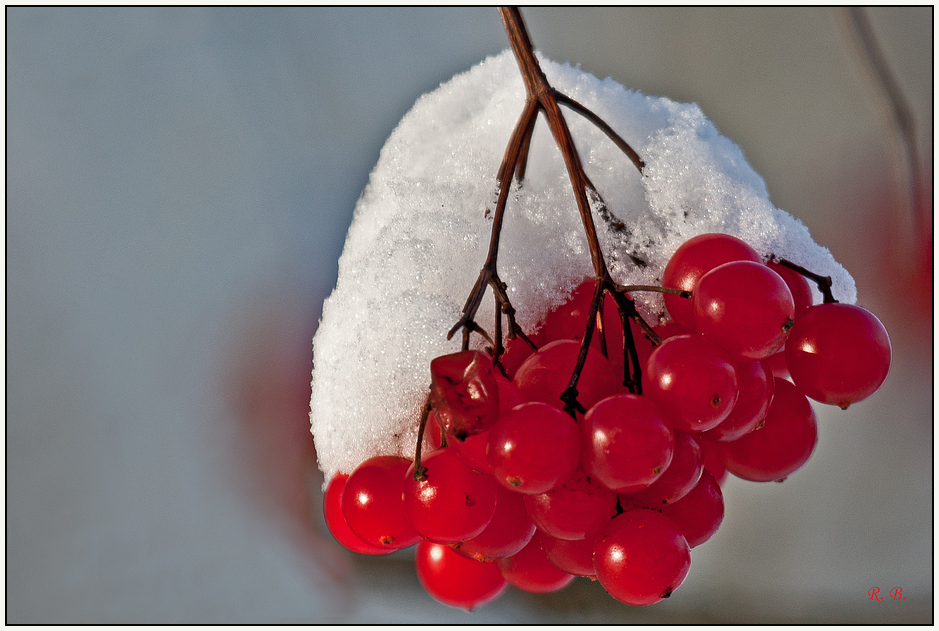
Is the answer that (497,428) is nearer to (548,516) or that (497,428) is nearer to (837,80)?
(548,516)

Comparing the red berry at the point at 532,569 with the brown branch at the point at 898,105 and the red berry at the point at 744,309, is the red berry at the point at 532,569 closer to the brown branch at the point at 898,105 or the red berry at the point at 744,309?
the red berry at the point at 744,309

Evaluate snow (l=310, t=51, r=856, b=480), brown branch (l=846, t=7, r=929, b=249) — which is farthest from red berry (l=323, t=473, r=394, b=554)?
brown branch (l=846, t=7, r=929, b=249)

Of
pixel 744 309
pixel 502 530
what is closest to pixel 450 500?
pixel 502 530

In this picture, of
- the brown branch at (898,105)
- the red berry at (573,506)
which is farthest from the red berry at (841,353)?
the brown branch at (898,105)

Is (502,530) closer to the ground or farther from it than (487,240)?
closer to the ground

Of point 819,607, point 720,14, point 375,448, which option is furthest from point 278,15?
point 819,607

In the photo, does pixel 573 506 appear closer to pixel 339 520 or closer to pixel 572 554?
pixel 572 554
